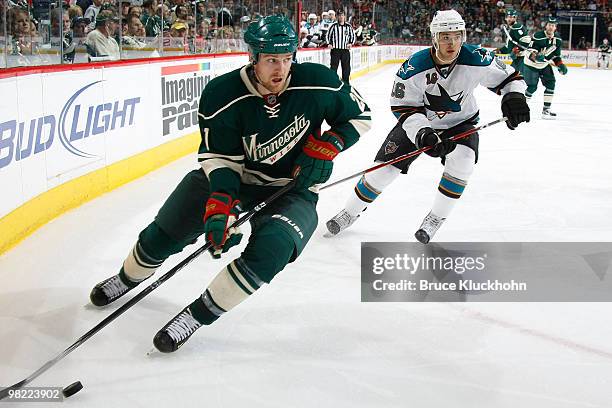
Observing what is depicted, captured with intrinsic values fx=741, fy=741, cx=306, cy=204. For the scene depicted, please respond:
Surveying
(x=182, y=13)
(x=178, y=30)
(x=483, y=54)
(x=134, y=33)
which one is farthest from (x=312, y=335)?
(x=182, y=13)

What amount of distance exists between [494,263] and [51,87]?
2408 millimetres

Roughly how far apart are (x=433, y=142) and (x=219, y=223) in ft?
4.72

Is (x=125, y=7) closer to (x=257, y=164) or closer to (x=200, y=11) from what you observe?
(x=200, y=11)

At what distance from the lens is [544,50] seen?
9156 mm

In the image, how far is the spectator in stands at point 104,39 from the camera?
4.71m

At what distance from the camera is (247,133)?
2.40 m

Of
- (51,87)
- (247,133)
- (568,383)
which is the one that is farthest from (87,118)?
(568,383)

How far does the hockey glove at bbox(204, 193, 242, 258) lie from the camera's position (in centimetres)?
221

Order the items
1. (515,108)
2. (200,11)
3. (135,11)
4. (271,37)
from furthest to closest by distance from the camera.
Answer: (200,11) → (135,11) → (515,108) → (271,37)

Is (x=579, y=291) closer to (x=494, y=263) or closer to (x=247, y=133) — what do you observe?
(x=494, y=263)

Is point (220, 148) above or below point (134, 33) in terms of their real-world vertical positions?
below

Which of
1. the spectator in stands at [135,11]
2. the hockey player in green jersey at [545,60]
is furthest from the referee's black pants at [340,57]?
the spectator in stands at [135,11]

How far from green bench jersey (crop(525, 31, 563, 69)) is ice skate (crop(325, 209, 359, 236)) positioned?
613 cm

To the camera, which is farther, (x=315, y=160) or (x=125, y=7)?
(x=125, y=7)
